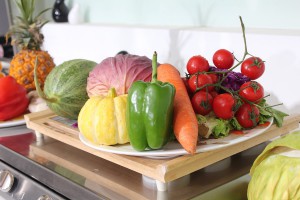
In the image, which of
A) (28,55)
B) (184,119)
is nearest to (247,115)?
(184,119)

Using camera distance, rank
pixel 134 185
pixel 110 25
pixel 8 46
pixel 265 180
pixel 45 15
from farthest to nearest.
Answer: pixel 8 46 → pixel 45 15 → pixel 110 25 → pixel 134 185 → pixel 265 180

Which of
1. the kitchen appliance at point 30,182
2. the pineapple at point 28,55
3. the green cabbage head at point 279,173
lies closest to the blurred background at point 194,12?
the pineapple at point 28,55

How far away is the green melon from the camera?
1001mm

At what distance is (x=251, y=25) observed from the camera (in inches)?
48.2

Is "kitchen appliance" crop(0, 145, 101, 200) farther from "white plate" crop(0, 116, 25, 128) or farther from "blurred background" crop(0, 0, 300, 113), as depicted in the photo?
"blurred background" crop(0, 0, 300, 113)

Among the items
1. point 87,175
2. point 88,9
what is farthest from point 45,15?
point 87,175

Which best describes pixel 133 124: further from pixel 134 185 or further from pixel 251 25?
pixel 251 25

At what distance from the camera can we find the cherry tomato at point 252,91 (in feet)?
2.60

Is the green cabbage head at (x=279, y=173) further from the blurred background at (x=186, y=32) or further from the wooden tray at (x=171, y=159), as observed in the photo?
the blurred background at (x=186, y=32)

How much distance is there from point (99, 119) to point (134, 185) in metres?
0.15

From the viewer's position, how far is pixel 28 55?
4.55 ft

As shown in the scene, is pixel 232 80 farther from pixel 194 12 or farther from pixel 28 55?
pixel 28 55

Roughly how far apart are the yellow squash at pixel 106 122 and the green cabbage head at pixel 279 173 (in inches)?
10.3

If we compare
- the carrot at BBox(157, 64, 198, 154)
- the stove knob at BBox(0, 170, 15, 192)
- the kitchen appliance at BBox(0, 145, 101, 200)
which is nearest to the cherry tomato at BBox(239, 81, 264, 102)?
the carrot at BBox(157, 64, 198, 154)
